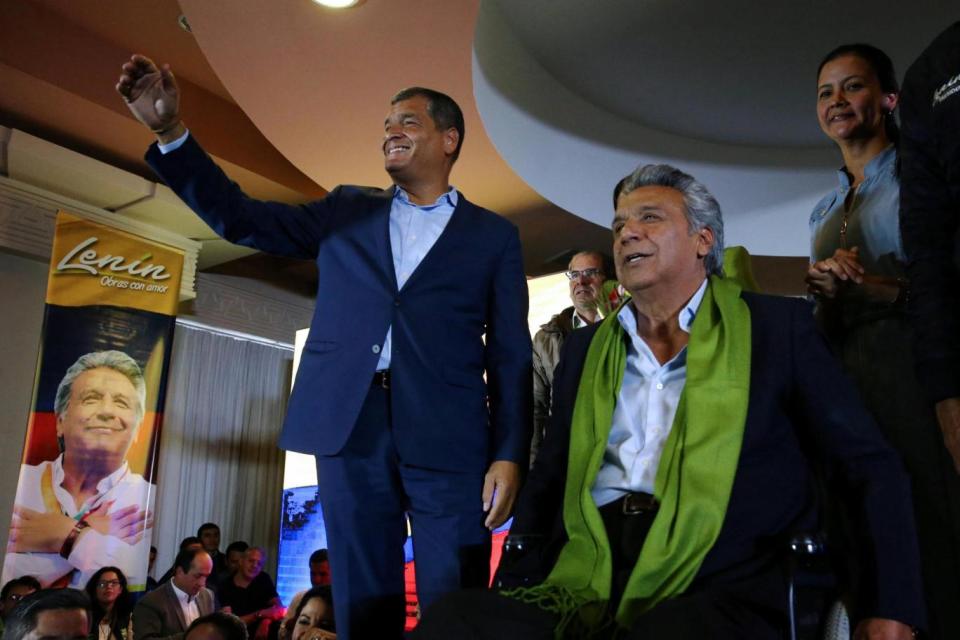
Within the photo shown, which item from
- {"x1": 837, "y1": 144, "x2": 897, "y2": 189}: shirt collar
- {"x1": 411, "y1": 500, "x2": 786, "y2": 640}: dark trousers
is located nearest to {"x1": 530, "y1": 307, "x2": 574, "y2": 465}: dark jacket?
{"x1": 837, "y1": 144, "x2": 897, "y2": 189}: shirt collar

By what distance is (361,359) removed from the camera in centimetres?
168

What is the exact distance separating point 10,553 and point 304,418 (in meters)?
4.58

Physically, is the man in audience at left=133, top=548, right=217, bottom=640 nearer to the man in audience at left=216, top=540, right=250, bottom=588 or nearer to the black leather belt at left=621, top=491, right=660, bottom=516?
the man in audience at left=216, top=540, right=250, bottom=588

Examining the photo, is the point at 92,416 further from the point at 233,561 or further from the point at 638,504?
the point at 638,504

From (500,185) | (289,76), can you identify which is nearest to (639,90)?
(500,185)

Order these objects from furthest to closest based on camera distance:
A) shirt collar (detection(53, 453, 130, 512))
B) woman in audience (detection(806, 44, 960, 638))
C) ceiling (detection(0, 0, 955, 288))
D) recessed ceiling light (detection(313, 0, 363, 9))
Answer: shirt collar (detection(53, 453, 130, 512)) → ceiling (detection(0, 0, 955, 288)) → recessed ceiling light (detection(313, 0, 363, 9)) → woman in audience (detection(806, 44, 960, 638))

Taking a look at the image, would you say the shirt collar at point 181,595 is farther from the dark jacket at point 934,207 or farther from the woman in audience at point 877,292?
the dark jacket at point 934,207

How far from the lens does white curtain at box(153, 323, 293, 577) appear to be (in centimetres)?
765

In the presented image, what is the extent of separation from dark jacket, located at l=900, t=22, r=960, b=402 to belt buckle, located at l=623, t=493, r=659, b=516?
1.42ft

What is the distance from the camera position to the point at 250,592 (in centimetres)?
624

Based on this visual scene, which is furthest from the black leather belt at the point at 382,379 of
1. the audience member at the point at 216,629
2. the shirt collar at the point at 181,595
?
the shirt collar at the point at 181,595

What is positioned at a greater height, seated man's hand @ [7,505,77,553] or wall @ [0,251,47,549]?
wall @ [0,251,47,549]

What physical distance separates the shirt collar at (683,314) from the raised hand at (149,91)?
36.3 inches

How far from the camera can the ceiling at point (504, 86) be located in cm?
392
